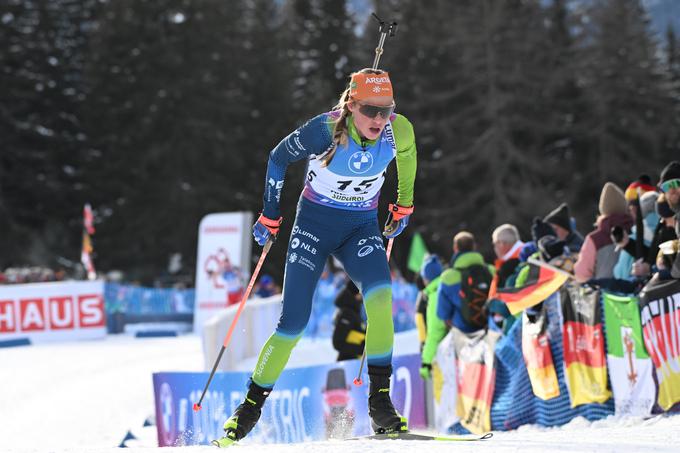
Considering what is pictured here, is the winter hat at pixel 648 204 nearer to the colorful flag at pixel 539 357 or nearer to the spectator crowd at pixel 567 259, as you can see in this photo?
the spectator crowd at pixel 567 259

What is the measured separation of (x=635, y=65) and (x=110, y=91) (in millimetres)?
21821

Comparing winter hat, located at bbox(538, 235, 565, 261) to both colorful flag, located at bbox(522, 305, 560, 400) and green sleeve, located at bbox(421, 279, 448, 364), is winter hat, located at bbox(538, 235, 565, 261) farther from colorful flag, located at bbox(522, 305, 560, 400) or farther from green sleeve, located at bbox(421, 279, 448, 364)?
green sleeve, located at bbox(421, 279, 448, 364)

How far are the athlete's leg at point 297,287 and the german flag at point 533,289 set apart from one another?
375cm

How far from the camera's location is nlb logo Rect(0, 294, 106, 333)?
2355 cm

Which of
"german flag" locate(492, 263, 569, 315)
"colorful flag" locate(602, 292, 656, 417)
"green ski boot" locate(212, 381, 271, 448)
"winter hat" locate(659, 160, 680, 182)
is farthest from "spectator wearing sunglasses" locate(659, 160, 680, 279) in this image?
"green ski boot" locate(212, 381, 271, 448)

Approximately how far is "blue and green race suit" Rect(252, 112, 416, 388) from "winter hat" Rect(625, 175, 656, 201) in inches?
143

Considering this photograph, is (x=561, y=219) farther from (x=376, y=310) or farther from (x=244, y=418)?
(x=244, y=418)

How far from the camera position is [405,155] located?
605 cm

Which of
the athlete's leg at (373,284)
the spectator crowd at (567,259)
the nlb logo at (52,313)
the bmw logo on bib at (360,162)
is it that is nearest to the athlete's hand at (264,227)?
the athlete's leg at (373,284)

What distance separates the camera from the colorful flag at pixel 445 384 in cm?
1090

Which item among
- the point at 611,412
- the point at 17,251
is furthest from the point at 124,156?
the point at 611,412

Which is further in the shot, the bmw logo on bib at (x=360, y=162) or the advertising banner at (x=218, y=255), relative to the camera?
the advertising banner at (x=218, y=255)

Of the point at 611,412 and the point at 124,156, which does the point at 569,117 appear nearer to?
the point at 124,156

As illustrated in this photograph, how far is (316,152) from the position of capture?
5816mm
